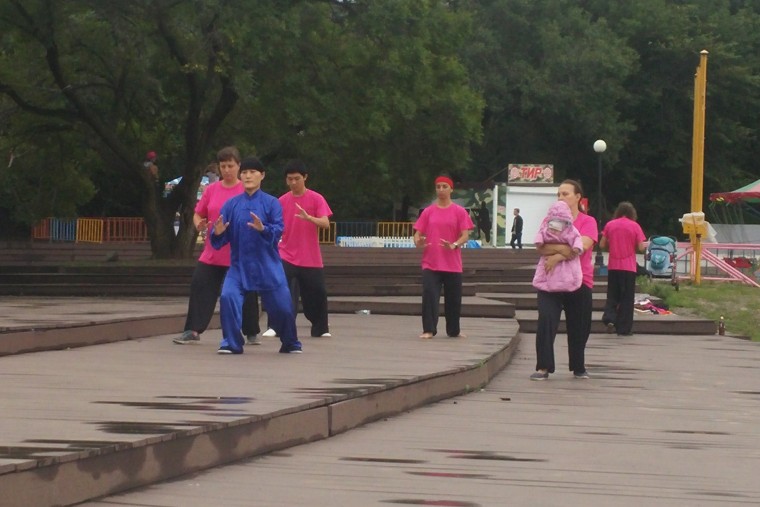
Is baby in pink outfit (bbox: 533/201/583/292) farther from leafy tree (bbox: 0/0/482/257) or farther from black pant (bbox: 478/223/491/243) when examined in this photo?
black pant (bbox: 478/223/491/243)

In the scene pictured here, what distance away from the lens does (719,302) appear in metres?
26.9

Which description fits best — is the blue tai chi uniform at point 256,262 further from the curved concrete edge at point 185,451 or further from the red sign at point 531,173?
the red sign at point 531,173

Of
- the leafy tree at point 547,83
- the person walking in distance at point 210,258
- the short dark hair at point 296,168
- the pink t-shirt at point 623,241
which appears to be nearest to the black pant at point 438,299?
the short dark hair at point 296,168

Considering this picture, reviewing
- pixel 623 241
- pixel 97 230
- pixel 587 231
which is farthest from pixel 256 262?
pixel 97 230

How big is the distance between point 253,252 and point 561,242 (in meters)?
2.43

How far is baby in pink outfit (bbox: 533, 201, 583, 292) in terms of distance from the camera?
454 inches

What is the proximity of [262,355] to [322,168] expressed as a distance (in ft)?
89.6

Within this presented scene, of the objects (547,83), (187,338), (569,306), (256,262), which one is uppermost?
(547,83)

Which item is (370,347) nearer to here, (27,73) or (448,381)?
(448,381)

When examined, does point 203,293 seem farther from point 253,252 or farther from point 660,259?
point 660,259

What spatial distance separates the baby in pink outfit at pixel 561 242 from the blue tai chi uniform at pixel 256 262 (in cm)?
205

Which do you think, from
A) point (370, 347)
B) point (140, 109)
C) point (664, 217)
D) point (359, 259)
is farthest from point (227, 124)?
point (664, 217)

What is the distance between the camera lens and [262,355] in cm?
1118

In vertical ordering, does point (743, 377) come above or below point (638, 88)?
below
